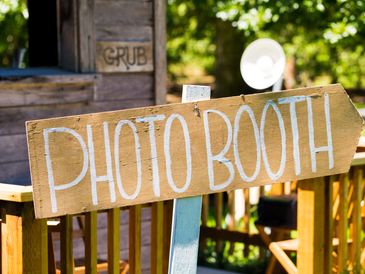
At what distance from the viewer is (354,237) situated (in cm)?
442

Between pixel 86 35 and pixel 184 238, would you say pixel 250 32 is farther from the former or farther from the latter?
pixel 184 238

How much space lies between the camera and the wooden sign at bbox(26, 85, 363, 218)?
112 inches

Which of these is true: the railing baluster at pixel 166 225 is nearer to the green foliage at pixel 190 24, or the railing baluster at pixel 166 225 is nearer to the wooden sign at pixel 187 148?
the wooden sign at pixel 187 148

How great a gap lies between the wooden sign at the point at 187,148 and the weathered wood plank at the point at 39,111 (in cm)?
234

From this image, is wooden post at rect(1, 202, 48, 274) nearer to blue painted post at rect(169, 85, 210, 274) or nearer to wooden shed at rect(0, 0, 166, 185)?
blue painted post at rect(169, 85, 210, 274)

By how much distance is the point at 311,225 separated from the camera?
3.62 meters

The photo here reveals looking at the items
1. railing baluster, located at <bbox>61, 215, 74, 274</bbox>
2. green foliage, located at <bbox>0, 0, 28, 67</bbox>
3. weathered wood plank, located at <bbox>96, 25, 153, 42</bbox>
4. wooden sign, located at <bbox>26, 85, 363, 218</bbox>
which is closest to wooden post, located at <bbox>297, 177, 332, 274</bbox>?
wooden sign, located at <bbox>26, 85, 363, 218</bbox>

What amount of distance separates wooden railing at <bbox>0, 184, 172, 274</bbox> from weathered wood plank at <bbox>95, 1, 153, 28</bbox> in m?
2.28

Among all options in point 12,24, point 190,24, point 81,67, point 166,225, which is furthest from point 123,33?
point 190,24

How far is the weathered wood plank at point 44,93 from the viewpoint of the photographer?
5086 mm

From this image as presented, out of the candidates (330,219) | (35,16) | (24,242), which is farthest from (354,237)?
(35,16)

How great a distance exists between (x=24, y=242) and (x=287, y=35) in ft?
51.1

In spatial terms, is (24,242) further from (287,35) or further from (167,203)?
(287,35)

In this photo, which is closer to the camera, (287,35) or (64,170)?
(64,170)
